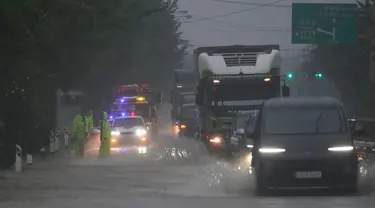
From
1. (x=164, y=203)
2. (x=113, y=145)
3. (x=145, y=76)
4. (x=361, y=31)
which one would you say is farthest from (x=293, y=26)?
(x=145, y=76)

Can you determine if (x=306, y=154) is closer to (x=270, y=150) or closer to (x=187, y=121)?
(x=270, y=150)

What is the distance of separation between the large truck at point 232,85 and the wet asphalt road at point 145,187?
1273 millimetres

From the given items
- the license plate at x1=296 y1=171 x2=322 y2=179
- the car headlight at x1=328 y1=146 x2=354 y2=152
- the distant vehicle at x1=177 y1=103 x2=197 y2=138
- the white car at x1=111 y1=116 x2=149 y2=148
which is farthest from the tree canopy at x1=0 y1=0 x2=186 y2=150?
the distant vehicle at x1=177 y1=103 x2=197 y2=138

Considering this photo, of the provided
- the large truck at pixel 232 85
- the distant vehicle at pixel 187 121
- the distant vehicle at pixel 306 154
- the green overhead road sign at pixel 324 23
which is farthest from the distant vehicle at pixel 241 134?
the distant vehicle at pixel 187 121

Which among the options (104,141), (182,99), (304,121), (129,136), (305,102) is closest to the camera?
(304,121)

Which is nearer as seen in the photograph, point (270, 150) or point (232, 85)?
point (270, 150)

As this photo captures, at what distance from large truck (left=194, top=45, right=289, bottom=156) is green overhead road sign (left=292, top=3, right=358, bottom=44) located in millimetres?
11715

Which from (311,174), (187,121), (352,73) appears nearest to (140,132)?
(187,121)

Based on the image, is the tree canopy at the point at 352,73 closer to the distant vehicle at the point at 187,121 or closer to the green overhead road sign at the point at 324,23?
the distant vehicle at the point at 187,121

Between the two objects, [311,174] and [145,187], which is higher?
[311,174]

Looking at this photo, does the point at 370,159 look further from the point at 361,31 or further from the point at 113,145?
the point at 361,31

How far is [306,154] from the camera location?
17.4 m

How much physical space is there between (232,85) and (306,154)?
13.5 metres

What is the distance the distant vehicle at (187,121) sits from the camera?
170 ft
